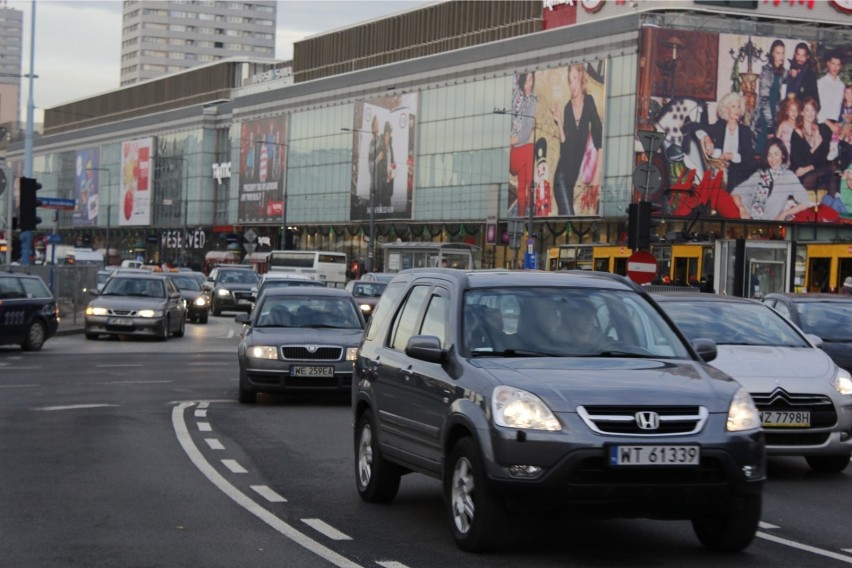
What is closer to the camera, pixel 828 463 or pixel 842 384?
pixel 842 384

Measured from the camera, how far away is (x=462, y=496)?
859 cm

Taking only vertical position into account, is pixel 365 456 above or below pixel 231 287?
above

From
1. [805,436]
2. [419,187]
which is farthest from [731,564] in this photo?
[419,187]

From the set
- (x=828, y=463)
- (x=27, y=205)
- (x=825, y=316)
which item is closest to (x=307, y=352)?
(x=825, y=316)

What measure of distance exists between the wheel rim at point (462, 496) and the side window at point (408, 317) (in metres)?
1.64

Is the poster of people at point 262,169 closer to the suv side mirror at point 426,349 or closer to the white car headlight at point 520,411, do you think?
the suv side mirror at point 426,349

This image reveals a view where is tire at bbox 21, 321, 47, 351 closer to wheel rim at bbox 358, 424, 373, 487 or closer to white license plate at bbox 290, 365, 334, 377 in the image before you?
white license plate at bbox 290, 365, 334, 377

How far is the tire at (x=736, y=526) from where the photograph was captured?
8414 mm

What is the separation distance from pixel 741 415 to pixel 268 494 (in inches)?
154

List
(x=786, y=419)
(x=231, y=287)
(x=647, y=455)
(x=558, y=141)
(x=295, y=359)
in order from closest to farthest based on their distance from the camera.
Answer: (x=647, y=455) → (x=786, y=419) → (x=295, y=359) → (x=231, y=287) → (x=558, y=141)

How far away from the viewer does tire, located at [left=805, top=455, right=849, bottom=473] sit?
43.1 feet

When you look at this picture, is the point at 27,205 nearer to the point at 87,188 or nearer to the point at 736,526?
the point at 736,526

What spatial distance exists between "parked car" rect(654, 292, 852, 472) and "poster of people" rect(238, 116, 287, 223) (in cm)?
9712

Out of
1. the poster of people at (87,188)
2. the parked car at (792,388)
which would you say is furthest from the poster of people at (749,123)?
the poster of people at (87,188)
